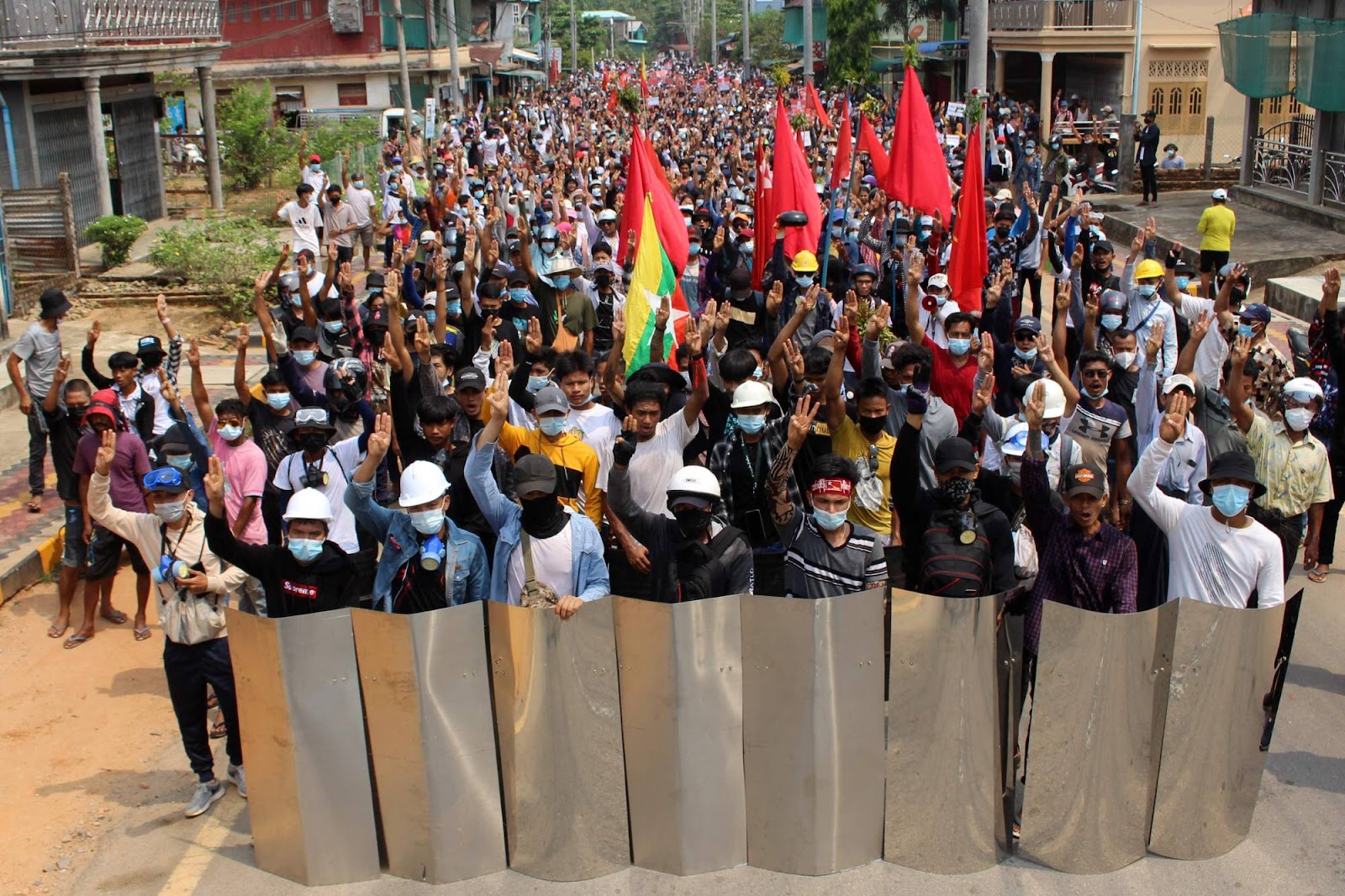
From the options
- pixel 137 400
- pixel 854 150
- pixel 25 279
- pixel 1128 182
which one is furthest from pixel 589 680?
pixel 1128 182

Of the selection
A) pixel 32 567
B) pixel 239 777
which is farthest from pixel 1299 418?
pixel 32 567

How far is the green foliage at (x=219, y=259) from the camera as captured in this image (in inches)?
656

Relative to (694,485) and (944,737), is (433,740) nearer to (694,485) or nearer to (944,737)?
(694,485)

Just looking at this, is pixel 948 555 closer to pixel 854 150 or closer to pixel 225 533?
pixel 225 533

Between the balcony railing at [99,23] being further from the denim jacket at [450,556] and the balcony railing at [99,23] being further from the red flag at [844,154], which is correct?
the denim jacket at [450,556]

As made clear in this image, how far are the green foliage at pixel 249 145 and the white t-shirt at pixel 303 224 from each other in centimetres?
1385

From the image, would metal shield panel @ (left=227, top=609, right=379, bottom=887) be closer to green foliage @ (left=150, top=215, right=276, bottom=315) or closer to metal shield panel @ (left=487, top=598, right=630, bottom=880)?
metal shield panel @ (left=487, top=598, right=630, bottom=880)

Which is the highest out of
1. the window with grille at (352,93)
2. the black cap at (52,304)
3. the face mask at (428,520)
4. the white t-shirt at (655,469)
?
the window with grille at (352,93)

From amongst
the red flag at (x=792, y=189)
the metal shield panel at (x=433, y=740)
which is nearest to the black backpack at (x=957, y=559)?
the metal shield panel at (x=433, y=740)

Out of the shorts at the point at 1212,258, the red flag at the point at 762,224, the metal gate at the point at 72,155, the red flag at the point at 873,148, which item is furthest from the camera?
the metal gate at the point at 72,155

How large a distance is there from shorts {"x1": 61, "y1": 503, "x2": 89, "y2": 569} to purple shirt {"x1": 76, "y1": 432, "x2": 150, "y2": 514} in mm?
367

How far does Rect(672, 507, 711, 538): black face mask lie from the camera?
5.36 m

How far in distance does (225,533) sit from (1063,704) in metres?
3.19

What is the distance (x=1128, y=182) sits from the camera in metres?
26.7
